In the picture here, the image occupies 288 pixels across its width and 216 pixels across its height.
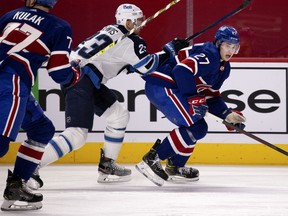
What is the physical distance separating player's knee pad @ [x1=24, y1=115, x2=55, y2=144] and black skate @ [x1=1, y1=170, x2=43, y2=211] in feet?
0.72

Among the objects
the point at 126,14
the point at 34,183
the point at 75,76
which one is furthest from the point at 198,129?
the point at 75,76

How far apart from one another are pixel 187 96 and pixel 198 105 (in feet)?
0.31

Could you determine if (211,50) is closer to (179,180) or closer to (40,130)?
(179,180)

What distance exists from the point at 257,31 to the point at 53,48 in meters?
3.46

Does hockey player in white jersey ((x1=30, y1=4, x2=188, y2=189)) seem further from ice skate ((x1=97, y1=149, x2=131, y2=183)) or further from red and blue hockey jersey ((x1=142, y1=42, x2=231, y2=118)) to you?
red and blue hockey jersey ((x1=142, y1=42, x2=231, y2=118))

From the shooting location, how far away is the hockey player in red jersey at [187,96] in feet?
18.8

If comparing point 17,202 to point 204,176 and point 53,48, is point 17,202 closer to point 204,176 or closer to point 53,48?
point 53,48

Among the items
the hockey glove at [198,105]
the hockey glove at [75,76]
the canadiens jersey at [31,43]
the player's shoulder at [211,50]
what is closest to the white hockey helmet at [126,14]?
the player's shoulder at [211,50]

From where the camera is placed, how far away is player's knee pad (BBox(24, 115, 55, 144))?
14.9 feet

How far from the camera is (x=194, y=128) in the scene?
5.80m

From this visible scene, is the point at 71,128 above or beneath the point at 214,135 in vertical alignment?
above

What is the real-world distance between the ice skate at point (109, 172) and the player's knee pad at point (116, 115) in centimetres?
24

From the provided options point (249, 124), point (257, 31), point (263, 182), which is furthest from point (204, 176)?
point (257, 31)

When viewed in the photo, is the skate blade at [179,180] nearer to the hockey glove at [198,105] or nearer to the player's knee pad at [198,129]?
the player's knee pad at [198,129]
